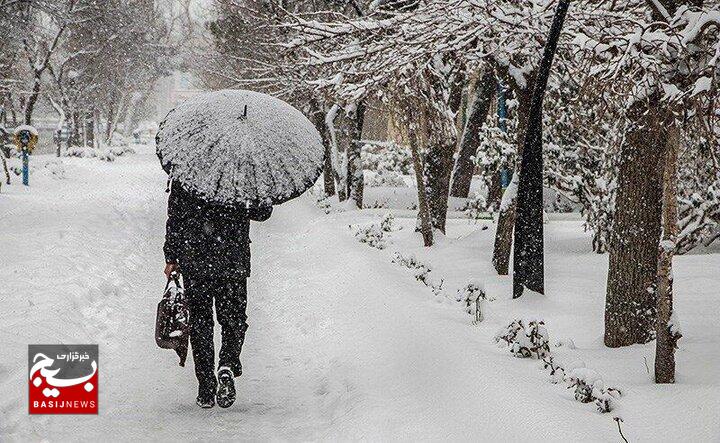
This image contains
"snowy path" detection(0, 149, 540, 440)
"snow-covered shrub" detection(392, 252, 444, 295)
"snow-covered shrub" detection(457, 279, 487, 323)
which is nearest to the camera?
"snowy path" detection(0, 149, 540, 440)

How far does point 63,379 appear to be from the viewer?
533cm

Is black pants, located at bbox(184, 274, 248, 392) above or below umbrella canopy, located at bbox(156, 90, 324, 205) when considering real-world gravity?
below

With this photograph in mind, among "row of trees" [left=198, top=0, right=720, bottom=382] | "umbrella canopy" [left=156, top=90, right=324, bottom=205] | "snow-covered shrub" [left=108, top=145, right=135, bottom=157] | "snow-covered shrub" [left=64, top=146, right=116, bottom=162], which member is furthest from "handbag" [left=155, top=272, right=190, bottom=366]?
"snow-covered shrub" [left=108, top=145, right=135, bottom=157]

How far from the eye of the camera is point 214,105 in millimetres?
5008

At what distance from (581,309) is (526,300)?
2.06ft

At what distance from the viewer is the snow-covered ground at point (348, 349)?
4516 mm

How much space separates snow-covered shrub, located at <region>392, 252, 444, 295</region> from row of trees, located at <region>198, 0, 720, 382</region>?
109 cm

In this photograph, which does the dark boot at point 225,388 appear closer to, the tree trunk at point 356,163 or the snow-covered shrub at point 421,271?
the snow-covered shrub at point 421,271

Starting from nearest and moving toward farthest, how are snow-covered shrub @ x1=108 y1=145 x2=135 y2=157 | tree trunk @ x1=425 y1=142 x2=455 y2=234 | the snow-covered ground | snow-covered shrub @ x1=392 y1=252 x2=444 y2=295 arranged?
the snow-covered ground, snow-covered shrub @ x1=392 y1=252 x2=444 y2=295, tree trunk @ x1=425 y1=142 x2=455 y2=234, snow-covered shrub @ x1=108 y1=145 x2=135 y2=157

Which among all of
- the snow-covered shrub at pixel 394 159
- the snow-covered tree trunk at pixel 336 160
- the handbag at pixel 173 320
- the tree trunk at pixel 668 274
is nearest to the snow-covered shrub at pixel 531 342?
the tree trunk at pixel 668 274

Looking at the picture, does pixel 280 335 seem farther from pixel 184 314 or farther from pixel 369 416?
pixel 369 416

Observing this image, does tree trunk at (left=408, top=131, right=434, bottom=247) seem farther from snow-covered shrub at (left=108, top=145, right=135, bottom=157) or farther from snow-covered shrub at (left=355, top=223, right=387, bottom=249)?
snow-covered shrub at (left=108, top=145, right=135, bottom=157)

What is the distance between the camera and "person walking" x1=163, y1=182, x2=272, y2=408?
16.1ft

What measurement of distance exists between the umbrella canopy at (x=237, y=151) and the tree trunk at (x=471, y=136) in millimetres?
12015
